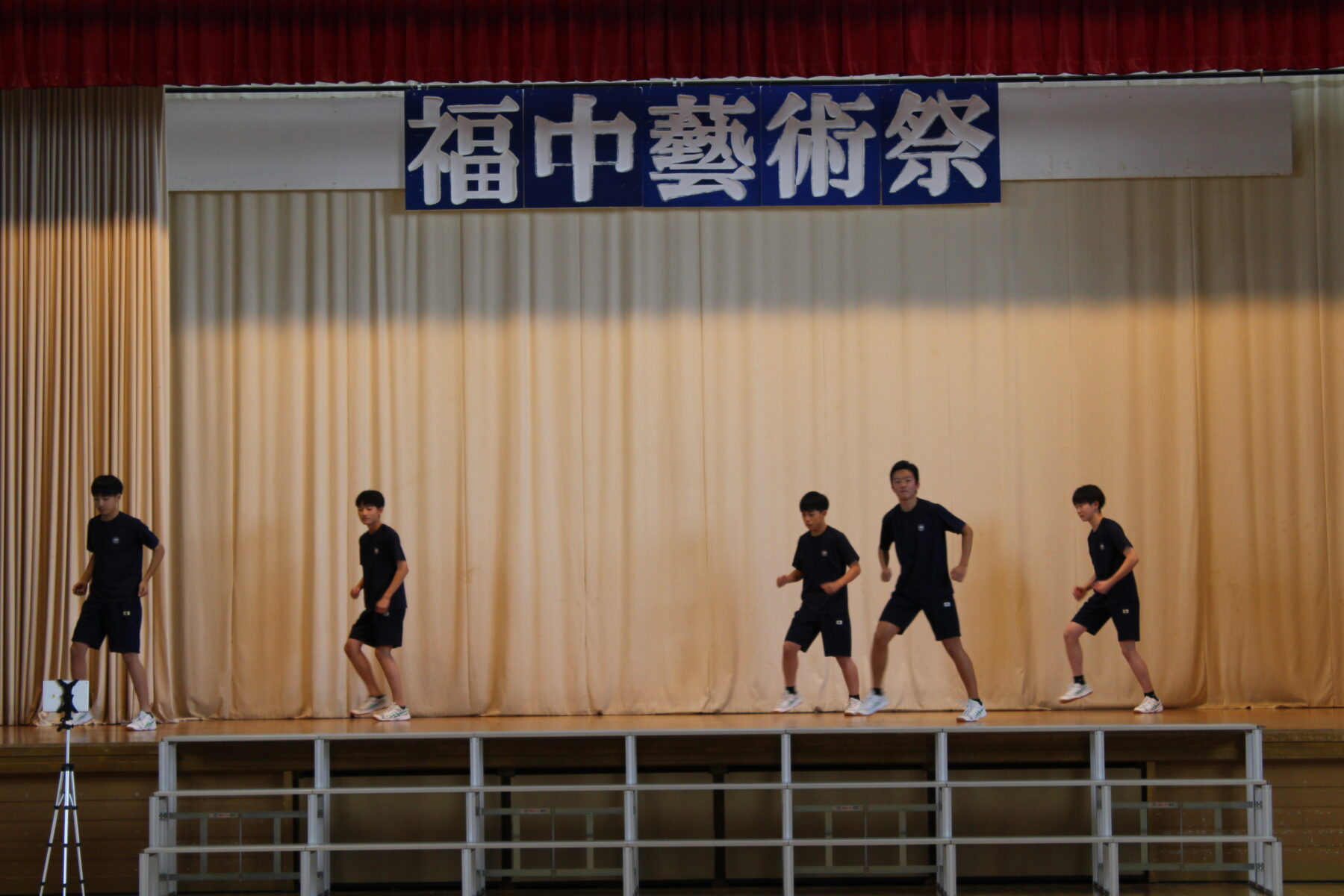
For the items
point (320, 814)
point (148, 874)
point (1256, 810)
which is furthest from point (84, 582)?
point (1256, 810)

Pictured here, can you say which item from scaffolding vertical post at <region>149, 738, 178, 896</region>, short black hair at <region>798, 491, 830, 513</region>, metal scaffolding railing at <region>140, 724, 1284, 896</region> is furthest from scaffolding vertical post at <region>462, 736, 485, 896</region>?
short black hair at <region>798, 491, 830, 513</region>

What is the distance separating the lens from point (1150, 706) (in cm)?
827

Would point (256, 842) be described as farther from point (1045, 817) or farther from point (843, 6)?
point (843, 6)

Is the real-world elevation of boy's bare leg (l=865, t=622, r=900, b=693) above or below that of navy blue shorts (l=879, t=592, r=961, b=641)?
below

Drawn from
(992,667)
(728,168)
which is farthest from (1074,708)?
(728,168)

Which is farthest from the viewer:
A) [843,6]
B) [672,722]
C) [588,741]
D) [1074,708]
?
[1074,708]

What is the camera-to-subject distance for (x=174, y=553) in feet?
29.6

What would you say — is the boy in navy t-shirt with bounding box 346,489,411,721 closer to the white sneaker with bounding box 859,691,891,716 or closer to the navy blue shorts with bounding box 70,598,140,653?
the navy blue shorts with bounding box 70,598,140,653

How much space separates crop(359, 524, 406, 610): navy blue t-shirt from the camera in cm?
823

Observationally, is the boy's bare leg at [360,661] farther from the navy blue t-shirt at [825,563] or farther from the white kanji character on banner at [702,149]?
the white kanji character on banner at [702,149]

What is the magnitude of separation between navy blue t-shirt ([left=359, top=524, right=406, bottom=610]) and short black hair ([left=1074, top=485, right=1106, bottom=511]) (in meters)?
4.08

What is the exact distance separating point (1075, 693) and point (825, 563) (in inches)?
71.3

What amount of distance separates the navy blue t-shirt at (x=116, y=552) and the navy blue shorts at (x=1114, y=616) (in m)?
5.54

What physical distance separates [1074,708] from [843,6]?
468 centimetres
